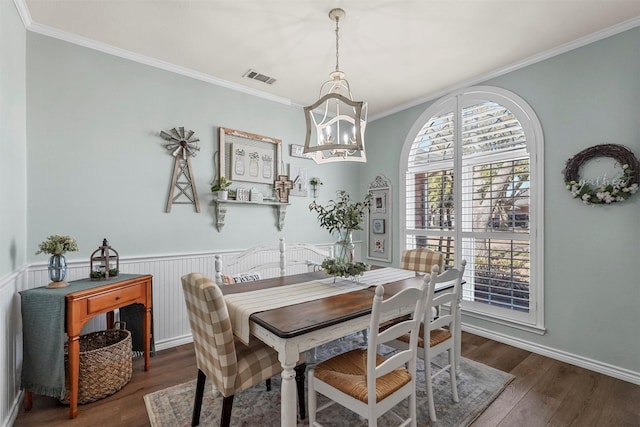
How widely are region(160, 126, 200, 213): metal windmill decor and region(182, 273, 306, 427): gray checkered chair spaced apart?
1730 mm

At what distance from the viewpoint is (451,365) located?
211cm

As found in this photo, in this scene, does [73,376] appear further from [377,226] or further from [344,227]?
[377,226]

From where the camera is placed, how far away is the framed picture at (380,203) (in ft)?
14.4

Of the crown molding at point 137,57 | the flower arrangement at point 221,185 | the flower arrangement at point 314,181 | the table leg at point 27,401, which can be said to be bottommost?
the table leg at point 27,401

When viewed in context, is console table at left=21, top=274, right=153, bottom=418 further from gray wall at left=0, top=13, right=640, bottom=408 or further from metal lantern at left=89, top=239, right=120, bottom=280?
metal lantern at left=89, top=239, right=120, bottom=280

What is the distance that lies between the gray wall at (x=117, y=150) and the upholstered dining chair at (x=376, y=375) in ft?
7.15

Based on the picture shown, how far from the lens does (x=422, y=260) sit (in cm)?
303

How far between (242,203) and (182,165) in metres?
0.77

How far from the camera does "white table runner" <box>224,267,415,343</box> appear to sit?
1.69 meters

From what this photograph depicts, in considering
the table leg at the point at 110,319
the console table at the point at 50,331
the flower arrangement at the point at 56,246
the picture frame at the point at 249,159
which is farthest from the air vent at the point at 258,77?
the table leg at the point at 110,319

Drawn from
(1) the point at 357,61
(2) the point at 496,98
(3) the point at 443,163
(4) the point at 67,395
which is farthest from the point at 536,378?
(4) the point at 67,395

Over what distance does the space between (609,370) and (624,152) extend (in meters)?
1.80

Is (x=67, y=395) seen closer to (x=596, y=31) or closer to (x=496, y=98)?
(x=496, y=98)

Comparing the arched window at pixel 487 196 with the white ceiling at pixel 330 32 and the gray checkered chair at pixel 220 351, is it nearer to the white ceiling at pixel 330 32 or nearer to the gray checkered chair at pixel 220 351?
the white ceiling at pixel 330 32
